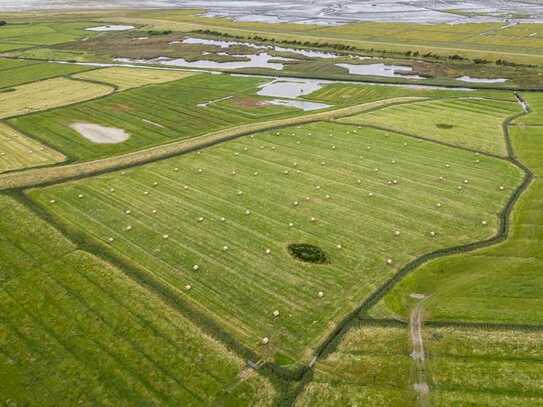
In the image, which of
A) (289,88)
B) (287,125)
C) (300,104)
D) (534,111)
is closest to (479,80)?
(534,111)

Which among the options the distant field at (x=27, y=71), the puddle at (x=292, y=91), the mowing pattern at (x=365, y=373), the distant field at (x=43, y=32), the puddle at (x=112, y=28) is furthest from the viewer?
the puddle at (x=112, y=28)

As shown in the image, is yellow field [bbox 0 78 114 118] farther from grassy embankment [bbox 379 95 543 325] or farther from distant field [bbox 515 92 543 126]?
distant field [bbox 515 92 543 126]

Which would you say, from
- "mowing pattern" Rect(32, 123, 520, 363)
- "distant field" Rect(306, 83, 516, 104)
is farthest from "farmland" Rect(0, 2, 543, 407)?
"distant field" Rect(306, 83, 516, 104)

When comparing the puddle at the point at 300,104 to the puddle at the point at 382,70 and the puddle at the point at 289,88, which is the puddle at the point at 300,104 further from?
the puddle at the point at 382,70

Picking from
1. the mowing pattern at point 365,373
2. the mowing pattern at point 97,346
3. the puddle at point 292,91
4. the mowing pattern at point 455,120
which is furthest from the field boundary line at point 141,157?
the mowing pattern at point 365,373

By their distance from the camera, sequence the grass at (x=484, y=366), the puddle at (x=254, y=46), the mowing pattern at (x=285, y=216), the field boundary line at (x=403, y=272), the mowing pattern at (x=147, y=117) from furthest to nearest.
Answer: the puddle at (x=254, y=46) < the mowing pattern at (x=147, y=117) < the mowing pattern at (x=285, y=216) < the field boundary line at (x=403, y=272) < the grass at (x=484, y=366)

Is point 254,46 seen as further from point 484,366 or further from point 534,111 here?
→ point 484,366

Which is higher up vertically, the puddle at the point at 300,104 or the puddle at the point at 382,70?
the puddle at the point at 382,70
